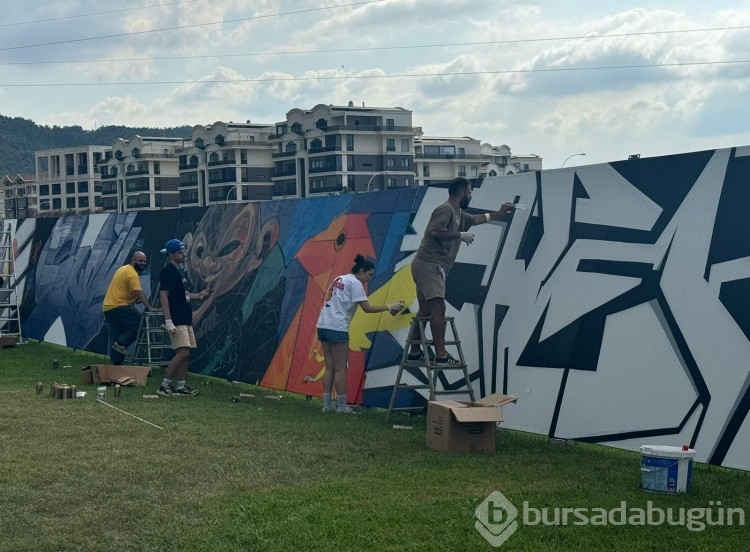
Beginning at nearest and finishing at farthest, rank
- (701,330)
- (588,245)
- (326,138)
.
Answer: (701,330)
(588,245)
(326,138)

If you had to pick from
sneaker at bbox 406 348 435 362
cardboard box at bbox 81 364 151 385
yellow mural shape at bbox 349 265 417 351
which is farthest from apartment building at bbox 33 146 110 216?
sneaker at bbox 406 348 435 362

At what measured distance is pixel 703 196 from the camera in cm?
866

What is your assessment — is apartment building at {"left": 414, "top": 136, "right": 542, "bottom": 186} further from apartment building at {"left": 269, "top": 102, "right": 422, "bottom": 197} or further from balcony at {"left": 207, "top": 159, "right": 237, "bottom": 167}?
balcony at {"left": 207, "top": 159, "right": 237, "bottom": 167}

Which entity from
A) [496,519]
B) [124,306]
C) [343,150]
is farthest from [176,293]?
[343,150]

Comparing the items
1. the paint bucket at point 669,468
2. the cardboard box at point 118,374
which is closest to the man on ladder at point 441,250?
the paint bucket at point 669,468

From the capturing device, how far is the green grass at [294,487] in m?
6.36

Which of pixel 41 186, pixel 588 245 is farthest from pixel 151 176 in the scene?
pixel 588 245

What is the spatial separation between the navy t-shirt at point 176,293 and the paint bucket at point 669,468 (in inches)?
311

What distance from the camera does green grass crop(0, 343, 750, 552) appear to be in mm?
6363

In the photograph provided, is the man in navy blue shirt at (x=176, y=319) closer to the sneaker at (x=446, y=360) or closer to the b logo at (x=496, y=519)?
the sneaker at (x=446, y=360)

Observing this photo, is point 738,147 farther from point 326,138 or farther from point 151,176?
point 151,176

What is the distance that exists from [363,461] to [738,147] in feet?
13.0

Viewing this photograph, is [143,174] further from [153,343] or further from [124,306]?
[124,306]

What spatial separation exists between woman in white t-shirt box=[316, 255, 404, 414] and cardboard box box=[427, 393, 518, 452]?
253 centimetres
